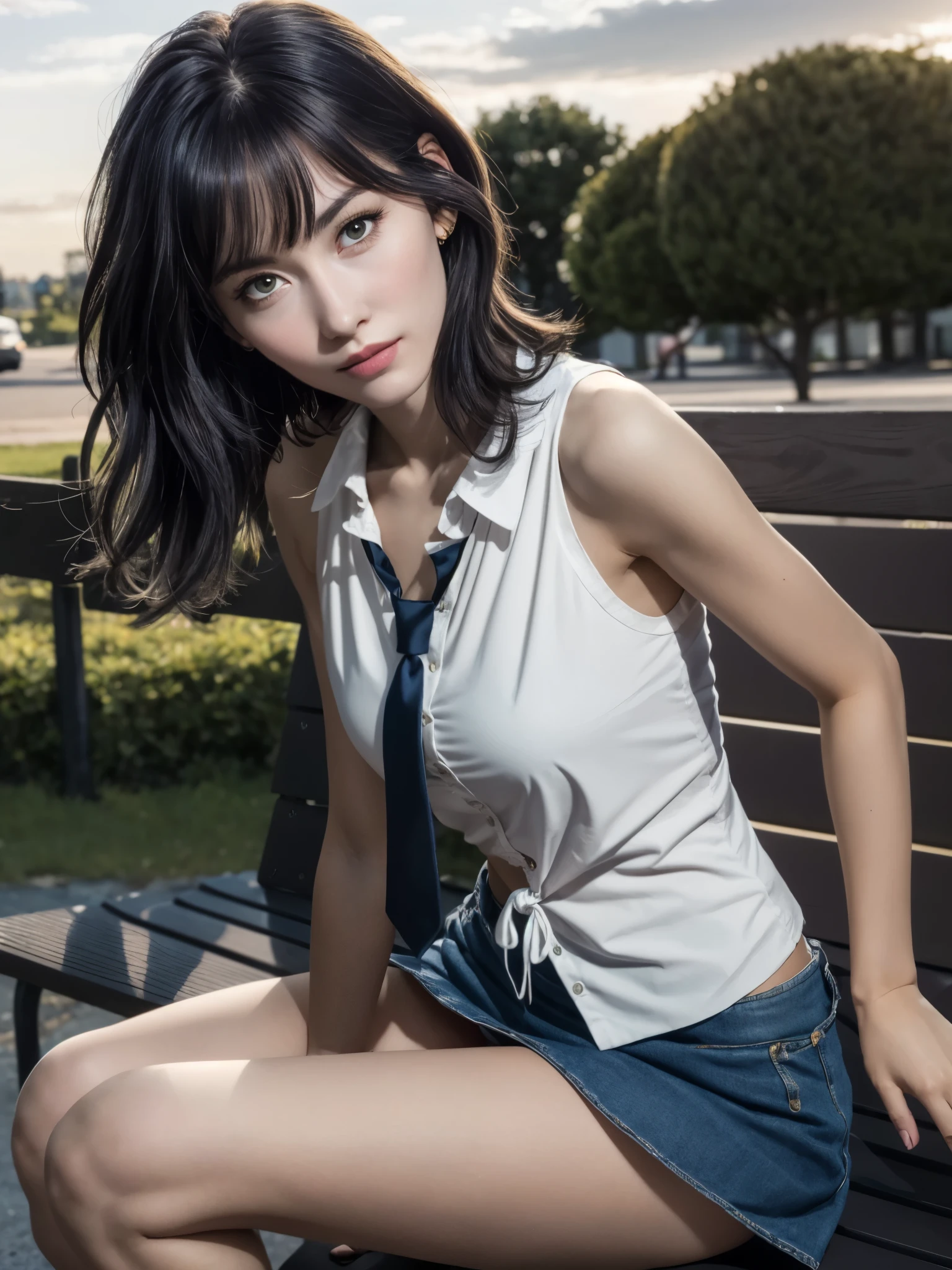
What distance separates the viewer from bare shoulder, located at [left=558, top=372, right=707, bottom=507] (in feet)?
4.81

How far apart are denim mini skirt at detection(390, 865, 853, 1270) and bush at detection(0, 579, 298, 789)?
13.6 ft

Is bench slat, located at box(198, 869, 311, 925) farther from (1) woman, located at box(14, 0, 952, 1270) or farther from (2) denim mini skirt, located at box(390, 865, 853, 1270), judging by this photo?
(2) denim mini skirt, located at box(390, 865, 853, 1270)

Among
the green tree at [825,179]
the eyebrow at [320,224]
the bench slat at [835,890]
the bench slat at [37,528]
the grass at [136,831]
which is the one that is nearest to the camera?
the eyebrow at [320,224]

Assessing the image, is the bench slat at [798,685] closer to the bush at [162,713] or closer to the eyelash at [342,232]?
the eyelash at [342,232]

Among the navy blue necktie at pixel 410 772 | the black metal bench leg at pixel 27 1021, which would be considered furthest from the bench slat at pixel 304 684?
the navy blue necktie at pixel 410 772

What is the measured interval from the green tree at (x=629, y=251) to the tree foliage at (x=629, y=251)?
1 centimetres

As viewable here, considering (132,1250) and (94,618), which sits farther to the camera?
(94,618)

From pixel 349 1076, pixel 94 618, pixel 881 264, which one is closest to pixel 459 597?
pixel 349 1076

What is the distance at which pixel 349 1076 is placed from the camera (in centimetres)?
142

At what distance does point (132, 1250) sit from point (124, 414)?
1.01 m

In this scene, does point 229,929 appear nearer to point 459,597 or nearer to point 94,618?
point 459,597

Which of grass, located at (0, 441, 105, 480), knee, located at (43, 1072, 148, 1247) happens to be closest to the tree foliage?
grass, located at (0, 441, 105, 480)

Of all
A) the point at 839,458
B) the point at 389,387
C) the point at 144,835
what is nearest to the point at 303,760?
the point at 839,458

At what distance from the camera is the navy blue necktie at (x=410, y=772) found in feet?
A: 5.15
